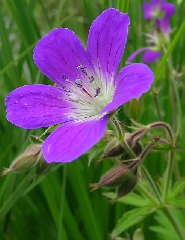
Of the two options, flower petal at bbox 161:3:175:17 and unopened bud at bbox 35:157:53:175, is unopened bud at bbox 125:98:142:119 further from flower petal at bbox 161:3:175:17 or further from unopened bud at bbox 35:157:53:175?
flower petal at bbox 161:3:175:17

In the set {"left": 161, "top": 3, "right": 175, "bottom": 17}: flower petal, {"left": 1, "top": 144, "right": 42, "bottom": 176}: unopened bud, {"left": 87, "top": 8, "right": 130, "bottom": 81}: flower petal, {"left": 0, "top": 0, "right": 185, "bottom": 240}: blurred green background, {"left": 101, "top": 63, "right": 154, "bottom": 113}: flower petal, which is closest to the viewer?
{"left": 101, "top": 63, "right": 154, "bottom": 113}: flower petal

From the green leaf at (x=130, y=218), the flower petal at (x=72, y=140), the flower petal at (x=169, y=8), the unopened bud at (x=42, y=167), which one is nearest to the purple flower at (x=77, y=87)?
the flower petal at (x=72, y=140)

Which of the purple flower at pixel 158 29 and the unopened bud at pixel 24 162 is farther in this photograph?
the purple flower at pixel 158 29

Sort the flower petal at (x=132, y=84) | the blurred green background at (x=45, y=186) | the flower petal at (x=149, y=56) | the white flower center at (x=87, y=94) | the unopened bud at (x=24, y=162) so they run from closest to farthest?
the flower petal at (x=132, y=84), the white flower center at (x=87, y=94), the unopened bud at (x=24, y=162), the blurred green background at (x=45, y=186), the flower petal at (x=149, y=56)

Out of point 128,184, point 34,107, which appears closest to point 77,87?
point 34,107

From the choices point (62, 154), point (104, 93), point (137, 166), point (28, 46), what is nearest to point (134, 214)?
point (137, 166)

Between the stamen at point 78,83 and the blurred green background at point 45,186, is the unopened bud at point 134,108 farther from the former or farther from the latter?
the stamen at point 78,83

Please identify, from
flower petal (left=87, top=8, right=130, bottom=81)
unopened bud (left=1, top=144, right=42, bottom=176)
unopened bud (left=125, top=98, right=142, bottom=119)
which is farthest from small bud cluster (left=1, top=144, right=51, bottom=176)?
unopened bud (left=125, top=98, right=142, bottom=119)
